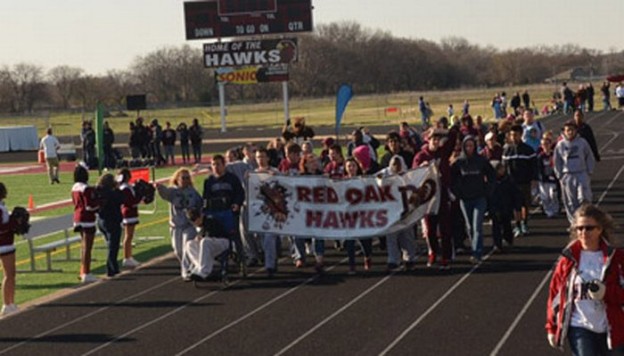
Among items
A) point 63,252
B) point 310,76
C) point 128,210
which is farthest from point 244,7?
point 310,76

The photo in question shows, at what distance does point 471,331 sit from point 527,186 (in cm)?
752

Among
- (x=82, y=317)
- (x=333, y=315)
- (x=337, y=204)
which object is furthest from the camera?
(x=337, y=204)

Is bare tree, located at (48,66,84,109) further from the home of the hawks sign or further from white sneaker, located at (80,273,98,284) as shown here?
white sneaker, located at (80,273,98,284)

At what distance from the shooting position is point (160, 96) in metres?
149

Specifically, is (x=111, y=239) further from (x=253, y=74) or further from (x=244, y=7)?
(x=253, y=74)

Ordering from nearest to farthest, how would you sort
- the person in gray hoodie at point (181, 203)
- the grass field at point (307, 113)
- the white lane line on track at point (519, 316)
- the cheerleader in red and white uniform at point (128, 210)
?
the white lane line on track at point (519, 316) → the person in gray hoodie at point (181, 203) → the cheerleader in red and white uniform at point (128, 210) → the grass field at point (307, 113)

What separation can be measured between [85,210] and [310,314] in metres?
4.46

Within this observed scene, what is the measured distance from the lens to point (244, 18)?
174 ft

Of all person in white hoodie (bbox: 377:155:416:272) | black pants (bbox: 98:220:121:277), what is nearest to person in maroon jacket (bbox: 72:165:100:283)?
black pants (bbox: 98:220:121:277)

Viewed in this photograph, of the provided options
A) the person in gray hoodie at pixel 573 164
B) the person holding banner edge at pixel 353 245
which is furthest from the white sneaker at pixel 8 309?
the person in gray hoodie at pixel 573 164

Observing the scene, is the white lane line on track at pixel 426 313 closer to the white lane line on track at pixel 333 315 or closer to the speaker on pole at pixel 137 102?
the white lane line on track at pixel 333 315

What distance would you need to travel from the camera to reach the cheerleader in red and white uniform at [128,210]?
16469 mm

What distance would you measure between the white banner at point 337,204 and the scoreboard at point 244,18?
121ft

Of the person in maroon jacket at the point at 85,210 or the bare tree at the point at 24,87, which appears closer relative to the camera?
the person in maroon jacket at the point at 85,210
